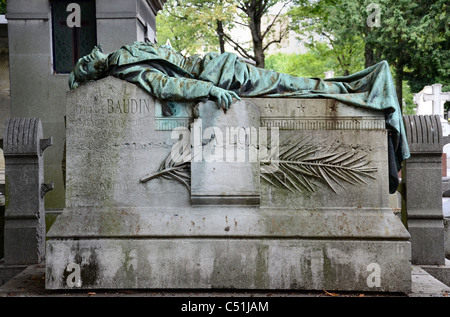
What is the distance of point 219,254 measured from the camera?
19.6ft

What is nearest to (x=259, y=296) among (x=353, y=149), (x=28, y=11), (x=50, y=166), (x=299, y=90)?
→ (x=353, y=149)

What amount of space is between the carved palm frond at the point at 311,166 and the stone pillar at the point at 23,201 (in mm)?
3177

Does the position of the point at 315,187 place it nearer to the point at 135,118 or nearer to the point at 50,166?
the point at 135,118

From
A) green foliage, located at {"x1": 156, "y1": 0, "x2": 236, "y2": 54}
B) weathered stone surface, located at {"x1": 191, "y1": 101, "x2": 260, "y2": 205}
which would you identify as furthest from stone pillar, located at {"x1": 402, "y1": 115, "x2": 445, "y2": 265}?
green foliage, located at {"x1": 156, "y1": 0, "x2": 236, "y2": 54}

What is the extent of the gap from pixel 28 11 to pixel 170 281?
6.55 m

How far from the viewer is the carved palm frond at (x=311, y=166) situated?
6090 mm

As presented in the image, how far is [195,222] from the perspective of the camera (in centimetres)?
604

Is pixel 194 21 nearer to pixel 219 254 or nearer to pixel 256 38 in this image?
pixel 256 38

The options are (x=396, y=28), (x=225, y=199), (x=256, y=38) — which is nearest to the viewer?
(x=225, y=199)

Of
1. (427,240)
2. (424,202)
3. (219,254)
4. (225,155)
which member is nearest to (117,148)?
(225,155)

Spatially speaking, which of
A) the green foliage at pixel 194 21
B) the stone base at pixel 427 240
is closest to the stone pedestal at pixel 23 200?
the stone base at pixel 427 240

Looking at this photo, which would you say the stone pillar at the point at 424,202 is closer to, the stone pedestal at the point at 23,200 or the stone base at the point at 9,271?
the stone pedestal at the point at 23,200

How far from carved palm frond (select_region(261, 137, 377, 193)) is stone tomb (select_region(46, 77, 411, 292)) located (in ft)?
0.03

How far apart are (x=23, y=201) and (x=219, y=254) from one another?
9.85ft
